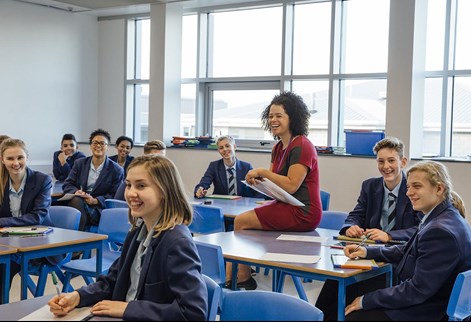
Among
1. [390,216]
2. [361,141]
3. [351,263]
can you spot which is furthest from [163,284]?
[361,141]

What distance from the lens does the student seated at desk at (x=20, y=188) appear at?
4051mm

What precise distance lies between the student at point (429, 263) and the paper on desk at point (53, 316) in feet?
3.78

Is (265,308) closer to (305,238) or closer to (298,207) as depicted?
(305,238)

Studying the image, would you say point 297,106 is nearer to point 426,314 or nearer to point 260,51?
point 426,314

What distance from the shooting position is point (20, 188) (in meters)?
4.13

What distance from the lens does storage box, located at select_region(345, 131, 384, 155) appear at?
21.6 feet

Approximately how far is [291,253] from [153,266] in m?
1.15

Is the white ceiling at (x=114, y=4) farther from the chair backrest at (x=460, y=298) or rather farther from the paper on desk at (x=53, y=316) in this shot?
the paper on desk at (x=53, y=316)

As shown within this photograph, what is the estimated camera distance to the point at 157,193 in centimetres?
219

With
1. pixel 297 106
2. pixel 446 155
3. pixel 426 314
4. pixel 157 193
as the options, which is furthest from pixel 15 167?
pixel 446 155

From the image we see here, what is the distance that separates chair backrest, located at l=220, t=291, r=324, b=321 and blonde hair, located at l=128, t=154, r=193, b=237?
34 centimetres

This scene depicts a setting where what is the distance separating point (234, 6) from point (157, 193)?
6.39 meters

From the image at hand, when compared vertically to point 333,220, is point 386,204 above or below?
above

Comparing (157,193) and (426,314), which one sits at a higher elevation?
(157,193)
